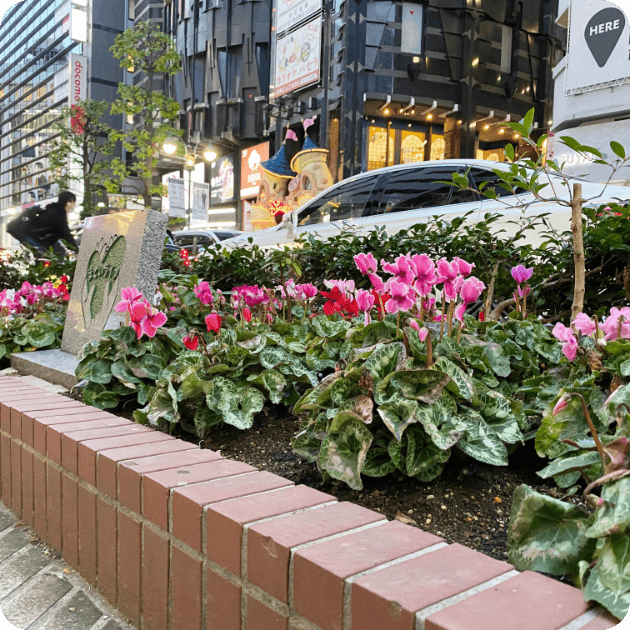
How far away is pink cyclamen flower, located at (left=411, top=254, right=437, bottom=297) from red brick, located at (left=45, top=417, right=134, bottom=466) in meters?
1.14

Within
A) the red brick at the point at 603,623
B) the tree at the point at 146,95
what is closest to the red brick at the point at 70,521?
the red brick at the point at 603,623

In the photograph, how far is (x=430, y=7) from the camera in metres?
20.0

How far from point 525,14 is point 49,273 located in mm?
21487

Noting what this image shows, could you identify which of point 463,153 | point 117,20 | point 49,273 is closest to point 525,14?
point 463,153

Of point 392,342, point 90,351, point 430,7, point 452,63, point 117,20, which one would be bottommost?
point 90,351

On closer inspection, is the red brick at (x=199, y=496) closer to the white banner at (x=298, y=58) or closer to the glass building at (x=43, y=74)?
the white banner at (x=298, y=58)

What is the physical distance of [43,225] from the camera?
32.0 ft

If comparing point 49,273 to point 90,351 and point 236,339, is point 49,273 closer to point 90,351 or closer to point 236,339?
point 90,351

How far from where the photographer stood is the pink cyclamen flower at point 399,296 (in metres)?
1.77

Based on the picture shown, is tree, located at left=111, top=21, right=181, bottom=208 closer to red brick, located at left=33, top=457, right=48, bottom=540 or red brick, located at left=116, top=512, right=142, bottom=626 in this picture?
red brick, located at left=33, top=457, right=48, bottom=540

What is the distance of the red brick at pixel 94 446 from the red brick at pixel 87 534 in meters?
0.05

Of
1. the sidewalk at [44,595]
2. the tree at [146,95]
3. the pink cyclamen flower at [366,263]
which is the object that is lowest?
the sidewalk at [44,595]

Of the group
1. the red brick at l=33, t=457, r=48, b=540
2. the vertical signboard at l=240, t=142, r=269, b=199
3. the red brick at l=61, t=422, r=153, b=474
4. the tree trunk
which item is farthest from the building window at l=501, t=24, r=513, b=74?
the red brick at l=33, t=457, r=48, b=540

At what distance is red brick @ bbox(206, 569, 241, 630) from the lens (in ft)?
3.91
